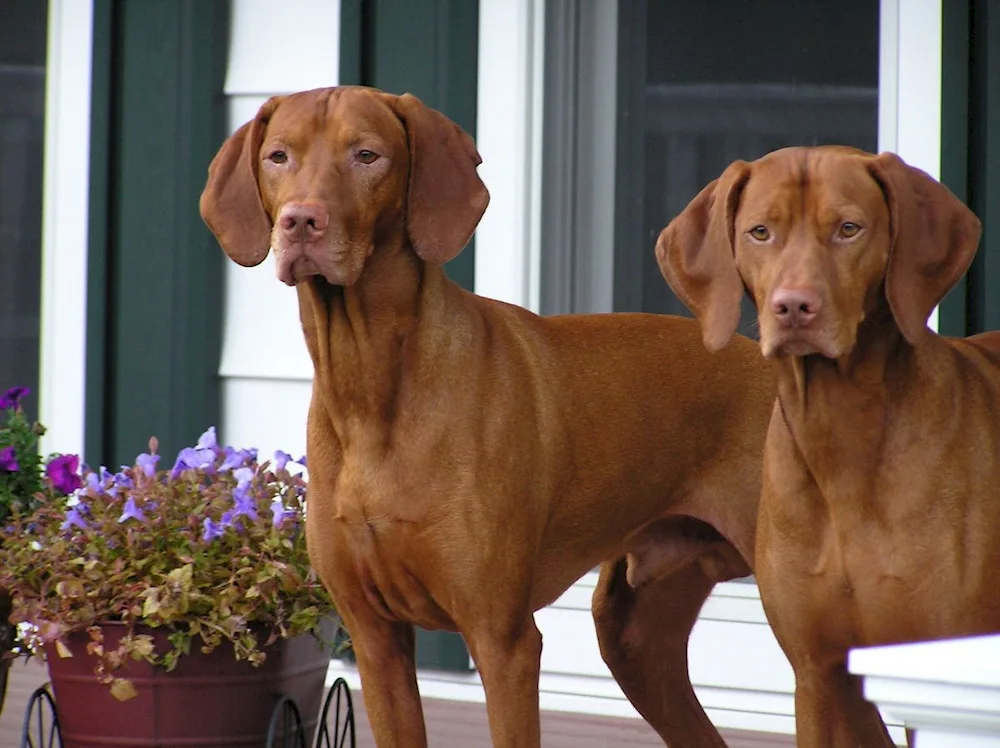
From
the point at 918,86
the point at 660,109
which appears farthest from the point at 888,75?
the point at 660,109

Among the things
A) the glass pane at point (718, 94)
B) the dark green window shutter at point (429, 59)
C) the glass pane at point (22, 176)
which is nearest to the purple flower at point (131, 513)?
the dark green window shutter at point (429, 59)

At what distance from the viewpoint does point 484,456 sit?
299cm

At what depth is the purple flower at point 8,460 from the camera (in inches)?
159

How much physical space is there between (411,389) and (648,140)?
2.35 meters

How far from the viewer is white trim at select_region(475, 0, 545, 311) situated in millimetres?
5125

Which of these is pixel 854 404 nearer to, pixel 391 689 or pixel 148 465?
pixel 391 689

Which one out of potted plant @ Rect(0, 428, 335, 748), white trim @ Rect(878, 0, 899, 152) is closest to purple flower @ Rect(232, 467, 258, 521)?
potted plant @ Rect(0, 428, 335, 748)

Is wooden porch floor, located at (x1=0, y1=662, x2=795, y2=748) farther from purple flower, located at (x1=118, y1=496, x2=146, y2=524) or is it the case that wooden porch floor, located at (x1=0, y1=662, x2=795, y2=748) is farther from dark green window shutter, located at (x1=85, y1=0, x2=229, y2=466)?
purple flower, located at (x1=118, y1=496, x2=146, y2=524)

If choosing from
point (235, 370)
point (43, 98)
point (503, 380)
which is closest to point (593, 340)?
point (503, 380)

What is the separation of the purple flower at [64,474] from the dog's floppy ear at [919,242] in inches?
88.6

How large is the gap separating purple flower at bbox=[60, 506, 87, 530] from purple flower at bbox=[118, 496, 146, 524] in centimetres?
10

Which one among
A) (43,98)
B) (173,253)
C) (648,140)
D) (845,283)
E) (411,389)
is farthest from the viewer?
(43,98)

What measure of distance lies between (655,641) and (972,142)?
1791mm

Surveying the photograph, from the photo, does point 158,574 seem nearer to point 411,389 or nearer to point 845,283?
point 411,389
